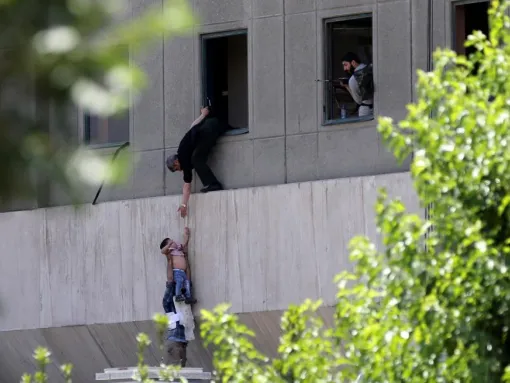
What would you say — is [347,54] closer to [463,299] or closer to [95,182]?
[463,299]

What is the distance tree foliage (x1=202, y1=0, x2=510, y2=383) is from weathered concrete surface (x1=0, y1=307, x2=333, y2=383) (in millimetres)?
11924

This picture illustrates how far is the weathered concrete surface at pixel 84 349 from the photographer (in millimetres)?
23789

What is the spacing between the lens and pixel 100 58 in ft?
9.07

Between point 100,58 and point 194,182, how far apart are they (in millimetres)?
20933

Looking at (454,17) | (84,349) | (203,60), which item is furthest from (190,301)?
(454,17)

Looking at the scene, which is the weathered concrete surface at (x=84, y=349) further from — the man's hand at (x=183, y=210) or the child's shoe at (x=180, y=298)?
the man's hand at (x=183, y=210)

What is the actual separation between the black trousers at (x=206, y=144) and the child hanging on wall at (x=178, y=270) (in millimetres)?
839

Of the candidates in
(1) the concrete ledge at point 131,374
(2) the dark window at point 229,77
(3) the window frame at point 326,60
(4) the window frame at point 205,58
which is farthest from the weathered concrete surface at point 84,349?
(3) the window frame at point 326,60

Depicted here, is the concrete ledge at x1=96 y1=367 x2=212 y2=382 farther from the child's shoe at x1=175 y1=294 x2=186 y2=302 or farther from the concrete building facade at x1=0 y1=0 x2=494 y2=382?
the concrete building facade at x1=0 y1=0 x2=494 y2=382

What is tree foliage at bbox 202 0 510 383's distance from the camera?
11.1 m

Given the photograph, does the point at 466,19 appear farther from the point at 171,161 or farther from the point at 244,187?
the point at 171,161

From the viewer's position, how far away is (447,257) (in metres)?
11.2

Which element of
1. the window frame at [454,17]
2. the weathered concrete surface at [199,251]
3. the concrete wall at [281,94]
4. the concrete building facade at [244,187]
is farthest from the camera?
the weathered concrete surface at [199,251]

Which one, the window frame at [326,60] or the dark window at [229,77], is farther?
the dark window at [229,77]
